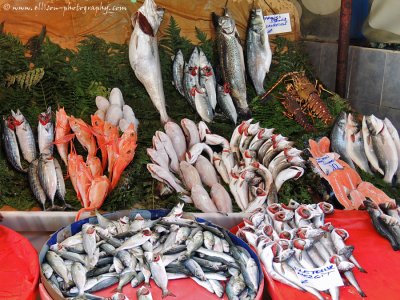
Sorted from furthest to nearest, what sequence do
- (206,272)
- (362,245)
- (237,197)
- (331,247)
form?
(237,197)
(362,245)
(331,247)
(206,272)

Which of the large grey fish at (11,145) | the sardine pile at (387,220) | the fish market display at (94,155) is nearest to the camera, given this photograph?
the sardine pile at (387,220)

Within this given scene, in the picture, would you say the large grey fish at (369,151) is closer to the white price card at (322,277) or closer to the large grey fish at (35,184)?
the white price card at (322,277)

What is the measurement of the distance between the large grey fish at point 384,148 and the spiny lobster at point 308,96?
0.48 metres

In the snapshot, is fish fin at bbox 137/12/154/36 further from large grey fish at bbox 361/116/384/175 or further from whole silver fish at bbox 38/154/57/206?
large grey fish at bbox 361/116/384/175

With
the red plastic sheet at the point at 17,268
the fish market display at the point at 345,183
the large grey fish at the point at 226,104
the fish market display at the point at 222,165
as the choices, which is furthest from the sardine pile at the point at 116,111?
the fish market display at the point at 345,183

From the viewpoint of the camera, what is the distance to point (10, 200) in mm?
2781

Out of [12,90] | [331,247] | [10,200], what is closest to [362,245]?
[331,247]

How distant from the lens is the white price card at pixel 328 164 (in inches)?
110

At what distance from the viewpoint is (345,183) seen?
2.74 m

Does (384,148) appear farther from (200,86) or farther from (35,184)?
(35,184)

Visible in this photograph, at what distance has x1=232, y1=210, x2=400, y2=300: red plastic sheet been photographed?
1870 millimetres

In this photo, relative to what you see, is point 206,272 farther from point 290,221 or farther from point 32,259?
point 32,259

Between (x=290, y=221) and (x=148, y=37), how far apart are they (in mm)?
1963

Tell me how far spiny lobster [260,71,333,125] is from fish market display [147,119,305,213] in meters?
0.72
